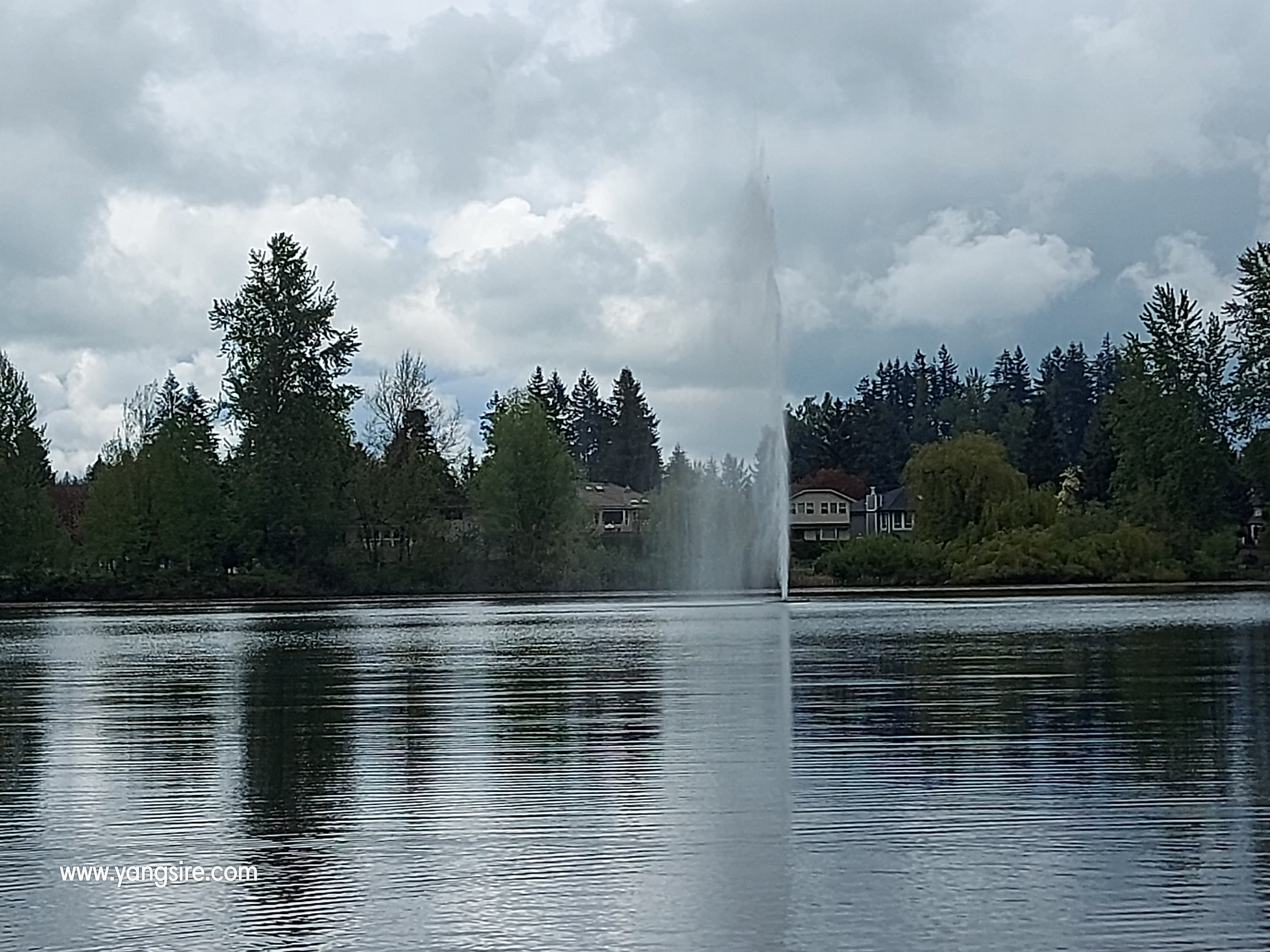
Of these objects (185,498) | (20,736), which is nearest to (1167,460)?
(185,498)

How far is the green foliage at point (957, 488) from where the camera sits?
79.7 meters

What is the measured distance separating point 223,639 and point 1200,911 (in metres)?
36.4

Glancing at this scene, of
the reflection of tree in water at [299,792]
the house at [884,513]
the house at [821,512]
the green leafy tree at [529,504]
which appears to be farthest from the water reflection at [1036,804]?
the house at [884,513]

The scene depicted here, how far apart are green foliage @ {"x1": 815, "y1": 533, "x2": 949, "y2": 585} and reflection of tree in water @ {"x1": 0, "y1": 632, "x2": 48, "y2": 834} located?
150ft

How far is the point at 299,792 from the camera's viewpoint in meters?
14.1

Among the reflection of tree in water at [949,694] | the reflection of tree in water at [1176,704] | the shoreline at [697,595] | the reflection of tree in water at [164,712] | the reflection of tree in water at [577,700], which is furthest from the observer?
the shoreline at [697,595]

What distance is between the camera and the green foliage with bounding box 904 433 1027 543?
79.7 meters

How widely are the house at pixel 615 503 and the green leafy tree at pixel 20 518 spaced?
31.1m

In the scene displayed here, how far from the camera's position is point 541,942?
8.86 meters

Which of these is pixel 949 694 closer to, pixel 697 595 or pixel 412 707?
pixel 412 707

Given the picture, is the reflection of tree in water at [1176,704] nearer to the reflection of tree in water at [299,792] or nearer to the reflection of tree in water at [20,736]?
the reflection of tree in water at [299,792]

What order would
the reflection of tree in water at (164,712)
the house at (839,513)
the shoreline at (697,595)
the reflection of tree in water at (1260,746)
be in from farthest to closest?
the house at (839,513)
the shoreline at (697,595)
the reflection of tree in water at (164,712)
the reflection of tree in water at (1260,746)

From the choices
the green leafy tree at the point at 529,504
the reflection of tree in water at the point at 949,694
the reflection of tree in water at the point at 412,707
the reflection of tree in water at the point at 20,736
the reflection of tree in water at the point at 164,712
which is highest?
the green leafy tree at the point at 529,504

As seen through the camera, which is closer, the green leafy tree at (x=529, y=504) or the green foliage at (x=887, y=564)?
the green foliage at (x=887, y=564)
